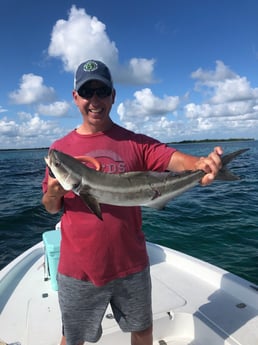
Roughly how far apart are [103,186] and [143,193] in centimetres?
38

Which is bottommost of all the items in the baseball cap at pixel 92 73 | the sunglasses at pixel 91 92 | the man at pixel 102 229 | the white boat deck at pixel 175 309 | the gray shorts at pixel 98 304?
A: the white boat deck at pixel 175 309

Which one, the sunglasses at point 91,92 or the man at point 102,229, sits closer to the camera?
the man at point 102,229

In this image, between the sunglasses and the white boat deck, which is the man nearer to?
the sunglasses

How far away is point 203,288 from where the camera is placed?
17.7ft

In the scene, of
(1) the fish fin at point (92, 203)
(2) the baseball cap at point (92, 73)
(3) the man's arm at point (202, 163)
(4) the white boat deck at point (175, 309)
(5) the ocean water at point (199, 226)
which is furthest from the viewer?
(5) the ocean water at point (199, 226)

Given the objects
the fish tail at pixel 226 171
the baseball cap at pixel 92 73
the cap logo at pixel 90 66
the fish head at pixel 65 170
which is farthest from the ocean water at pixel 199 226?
the cap logo at pixel 90 66

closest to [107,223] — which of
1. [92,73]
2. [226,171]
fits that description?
[226,171]

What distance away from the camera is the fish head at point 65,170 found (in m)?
2.96

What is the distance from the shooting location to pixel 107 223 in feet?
10.4

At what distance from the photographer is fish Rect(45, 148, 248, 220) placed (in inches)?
117

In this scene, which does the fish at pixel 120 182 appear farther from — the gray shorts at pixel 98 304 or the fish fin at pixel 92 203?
the gray shorts at pixel 98 304

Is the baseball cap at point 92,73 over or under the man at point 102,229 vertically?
over

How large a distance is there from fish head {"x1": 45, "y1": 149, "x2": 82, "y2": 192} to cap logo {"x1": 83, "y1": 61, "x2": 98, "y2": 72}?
911mm

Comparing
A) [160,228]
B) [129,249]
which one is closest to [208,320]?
[129,249]
